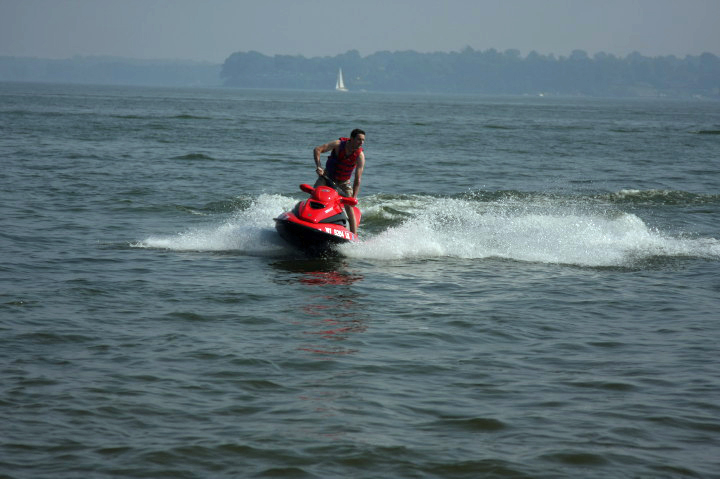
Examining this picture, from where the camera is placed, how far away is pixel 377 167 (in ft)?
90.1

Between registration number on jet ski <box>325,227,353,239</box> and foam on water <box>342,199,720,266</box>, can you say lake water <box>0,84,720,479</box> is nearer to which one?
foam on water <box>342,199,720,266</box>

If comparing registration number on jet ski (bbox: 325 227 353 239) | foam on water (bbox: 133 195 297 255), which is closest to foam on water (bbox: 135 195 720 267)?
foam on water (bbox: 133 195 297 255)

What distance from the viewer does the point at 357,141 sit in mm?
12188

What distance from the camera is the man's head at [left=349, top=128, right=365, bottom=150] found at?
475 inches

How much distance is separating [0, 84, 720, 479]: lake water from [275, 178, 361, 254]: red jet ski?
0.31 m

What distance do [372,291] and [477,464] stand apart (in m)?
4.95

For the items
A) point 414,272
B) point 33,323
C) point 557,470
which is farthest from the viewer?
point 414,272

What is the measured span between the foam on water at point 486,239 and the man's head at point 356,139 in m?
1.46

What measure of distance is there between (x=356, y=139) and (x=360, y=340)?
4.59 meters

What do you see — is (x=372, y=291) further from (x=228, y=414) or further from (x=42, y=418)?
(x=42, y=418)

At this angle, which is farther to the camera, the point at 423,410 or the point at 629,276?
the point at 629,276

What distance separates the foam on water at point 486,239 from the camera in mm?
12938

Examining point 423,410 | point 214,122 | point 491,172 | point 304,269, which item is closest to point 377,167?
point 491,172

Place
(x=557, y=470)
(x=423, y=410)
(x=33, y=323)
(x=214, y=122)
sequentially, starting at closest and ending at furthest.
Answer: (x=557, y=470)
(x=423, y=410)
(x=33, y=323)
(x=214, y=122)
